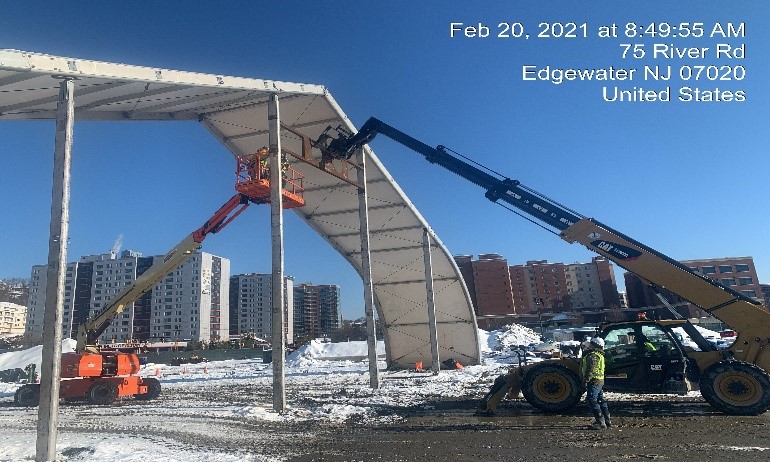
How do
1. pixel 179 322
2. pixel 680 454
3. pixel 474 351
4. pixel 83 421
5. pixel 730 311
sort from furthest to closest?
pixel 179 322, pixel 474 351, pixel 83 421, pixel 730 311, pixel 680 454

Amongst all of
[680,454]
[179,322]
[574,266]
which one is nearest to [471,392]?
[680,454]

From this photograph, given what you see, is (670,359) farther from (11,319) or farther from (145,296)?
(11,319)

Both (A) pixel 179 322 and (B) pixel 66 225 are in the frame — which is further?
(A) pixel 179 322

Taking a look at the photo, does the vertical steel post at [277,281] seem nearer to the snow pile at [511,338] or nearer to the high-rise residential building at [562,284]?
the snow pile at [511,338]

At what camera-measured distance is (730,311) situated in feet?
35.4

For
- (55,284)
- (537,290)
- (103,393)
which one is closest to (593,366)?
(55,284)

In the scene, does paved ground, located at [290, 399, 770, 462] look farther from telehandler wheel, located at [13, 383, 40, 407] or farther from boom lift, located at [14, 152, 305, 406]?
telehandler wheel, located at [13, 383, 40, 407]

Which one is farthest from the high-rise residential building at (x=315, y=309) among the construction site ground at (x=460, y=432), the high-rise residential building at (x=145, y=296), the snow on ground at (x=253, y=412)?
the construction site ground at (x=460, y=432)

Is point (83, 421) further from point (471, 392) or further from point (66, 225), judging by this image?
point (471, 392)

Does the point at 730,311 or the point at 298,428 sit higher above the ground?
the point at 730,311

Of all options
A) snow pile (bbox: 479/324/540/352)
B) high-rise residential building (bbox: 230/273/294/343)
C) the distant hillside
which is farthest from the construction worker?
the distant hillside

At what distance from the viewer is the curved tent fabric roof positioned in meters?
10.5

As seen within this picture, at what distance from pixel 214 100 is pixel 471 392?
1276 cm

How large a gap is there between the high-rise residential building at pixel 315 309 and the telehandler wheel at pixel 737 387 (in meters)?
140
